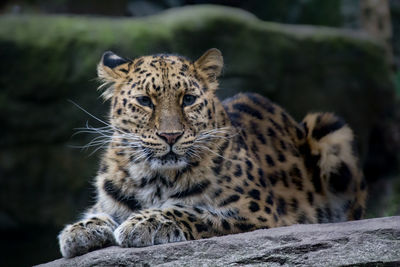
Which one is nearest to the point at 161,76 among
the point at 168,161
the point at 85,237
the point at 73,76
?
the point at 168,161

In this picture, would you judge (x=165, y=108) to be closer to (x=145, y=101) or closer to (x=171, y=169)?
(x=145, y=101)

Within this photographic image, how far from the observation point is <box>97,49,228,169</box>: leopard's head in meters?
6.11

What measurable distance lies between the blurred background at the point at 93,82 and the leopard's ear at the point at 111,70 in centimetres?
555

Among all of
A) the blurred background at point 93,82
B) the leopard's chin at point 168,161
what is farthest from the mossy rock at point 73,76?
the leopard's chin at point 168,161

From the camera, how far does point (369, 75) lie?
14961mm

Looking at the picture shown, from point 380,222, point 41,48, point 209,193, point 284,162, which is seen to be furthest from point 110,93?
point 41,48

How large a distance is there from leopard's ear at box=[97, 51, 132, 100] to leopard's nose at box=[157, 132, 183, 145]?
3.17 feet

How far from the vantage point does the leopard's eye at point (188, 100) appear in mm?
6345

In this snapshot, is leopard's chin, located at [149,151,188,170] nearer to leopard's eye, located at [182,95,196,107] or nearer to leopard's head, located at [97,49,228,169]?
leopard's head, located at [97,49,228,169]

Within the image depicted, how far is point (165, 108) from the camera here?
6.20 meters

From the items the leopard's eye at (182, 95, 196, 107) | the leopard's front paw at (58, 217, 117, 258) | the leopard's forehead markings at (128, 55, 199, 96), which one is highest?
the leopard's forehead markings at (128, 55, 199, 96)

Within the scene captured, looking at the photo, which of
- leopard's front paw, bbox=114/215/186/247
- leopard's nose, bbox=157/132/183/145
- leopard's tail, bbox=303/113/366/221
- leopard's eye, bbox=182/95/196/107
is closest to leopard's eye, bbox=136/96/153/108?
leopard's eye, bbox=182/95/196/107

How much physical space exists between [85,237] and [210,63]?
2.14 meters

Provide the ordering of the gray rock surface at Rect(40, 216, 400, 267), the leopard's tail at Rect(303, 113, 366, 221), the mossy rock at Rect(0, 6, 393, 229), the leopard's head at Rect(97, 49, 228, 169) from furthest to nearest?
the mossy rock at Rect(0, 6, 393, 229) < the leopard's tail at Rect(303, 113, 366, 221) < the leopard's head at Rect(97, 49, 228, 169) < the gray rock surface at Rect(40, 216, 400, 267)
